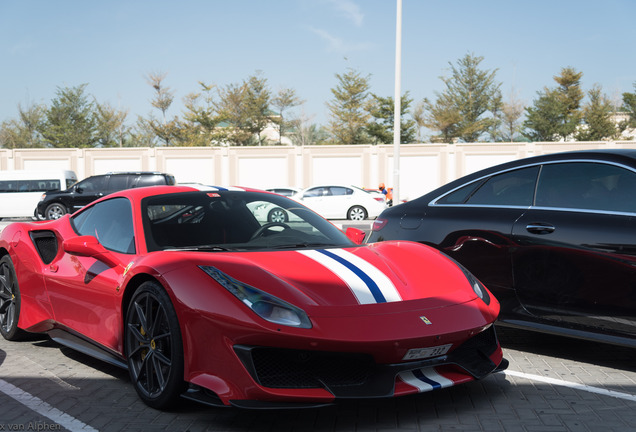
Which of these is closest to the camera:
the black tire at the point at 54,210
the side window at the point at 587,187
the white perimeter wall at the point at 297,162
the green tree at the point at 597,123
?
the side window at the point at 587,187

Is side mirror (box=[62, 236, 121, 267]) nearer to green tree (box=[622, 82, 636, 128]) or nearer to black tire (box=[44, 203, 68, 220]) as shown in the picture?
black tire (box=[44, 203, 68, 220])

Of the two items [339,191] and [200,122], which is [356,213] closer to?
[339,191]

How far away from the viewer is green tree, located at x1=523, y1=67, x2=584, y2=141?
60.7 meters

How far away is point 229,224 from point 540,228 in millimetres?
2128

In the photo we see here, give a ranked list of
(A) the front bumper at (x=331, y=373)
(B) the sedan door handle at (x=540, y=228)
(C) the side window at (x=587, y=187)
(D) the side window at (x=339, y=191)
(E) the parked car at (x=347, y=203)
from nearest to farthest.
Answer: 1. (A) the front bumper at (x=331, y=373)
2. (C) the side window at (x=587, y=187)
3. (B) the sedan door handle at (x=540, y=228)
4. (E) the parked car at (x=347, y=203)
5. (D) the side window at (x=339, y=191)

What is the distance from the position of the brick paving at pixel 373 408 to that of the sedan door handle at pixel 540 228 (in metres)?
0.93

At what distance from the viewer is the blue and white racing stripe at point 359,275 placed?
10.7 feet

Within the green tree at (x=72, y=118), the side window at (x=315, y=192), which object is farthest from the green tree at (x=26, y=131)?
the side window at (x=315, y=192)

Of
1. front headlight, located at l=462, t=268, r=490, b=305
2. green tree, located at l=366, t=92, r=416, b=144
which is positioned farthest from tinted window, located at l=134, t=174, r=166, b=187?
green tree, located at l=366, t=92, r=416, b=144

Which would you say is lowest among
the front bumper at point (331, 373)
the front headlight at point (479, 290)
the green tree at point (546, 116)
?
the front bumper at point (331, 373)

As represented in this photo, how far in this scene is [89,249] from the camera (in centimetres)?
398

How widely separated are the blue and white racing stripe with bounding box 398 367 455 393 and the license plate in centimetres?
9

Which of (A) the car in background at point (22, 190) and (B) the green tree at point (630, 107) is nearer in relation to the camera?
(A) the car in background at point (22, 190)

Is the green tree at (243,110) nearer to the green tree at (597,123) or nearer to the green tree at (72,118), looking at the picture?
the green tree at (72,118)
